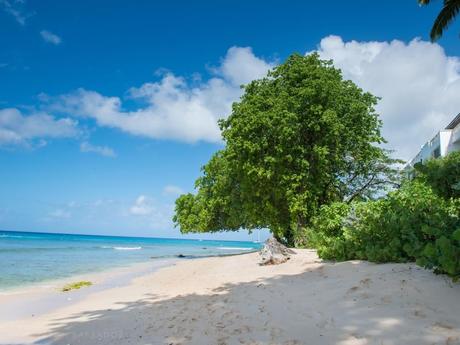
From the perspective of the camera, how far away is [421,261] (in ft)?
20.7

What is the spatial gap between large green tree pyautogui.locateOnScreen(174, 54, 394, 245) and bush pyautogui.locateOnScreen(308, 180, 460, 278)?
8.59m

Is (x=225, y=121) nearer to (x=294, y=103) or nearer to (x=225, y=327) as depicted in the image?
(x=294, y=103)

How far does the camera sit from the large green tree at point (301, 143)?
20266 mm

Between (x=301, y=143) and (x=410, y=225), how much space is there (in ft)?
43.9

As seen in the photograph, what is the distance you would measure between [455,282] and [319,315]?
2.10 metres

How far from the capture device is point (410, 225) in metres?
8.32

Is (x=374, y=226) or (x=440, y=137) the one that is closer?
(x=374, y=226)

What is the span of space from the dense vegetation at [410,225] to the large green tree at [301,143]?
8061 millimetres

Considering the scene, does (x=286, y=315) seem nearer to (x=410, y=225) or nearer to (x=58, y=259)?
(x=410, y=225)

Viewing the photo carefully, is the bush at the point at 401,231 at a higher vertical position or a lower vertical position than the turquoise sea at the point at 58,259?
higher

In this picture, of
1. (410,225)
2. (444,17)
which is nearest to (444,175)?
(410,225)

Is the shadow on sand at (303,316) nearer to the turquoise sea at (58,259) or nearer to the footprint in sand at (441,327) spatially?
the footprint in sand at (441,327)

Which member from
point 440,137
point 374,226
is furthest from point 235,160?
point 440,137

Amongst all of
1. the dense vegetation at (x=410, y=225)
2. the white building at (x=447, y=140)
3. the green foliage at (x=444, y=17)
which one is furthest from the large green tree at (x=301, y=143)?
the white building at (x=447, y=140)
